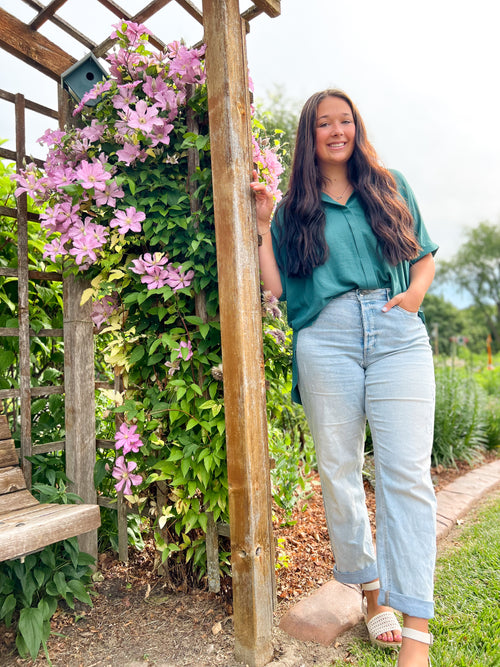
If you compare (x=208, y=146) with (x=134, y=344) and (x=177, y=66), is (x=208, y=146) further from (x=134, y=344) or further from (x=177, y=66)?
(x=134, y=344)

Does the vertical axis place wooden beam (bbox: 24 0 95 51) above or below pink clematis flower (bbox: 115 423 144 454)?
above

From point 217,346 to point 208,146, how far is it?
71cm

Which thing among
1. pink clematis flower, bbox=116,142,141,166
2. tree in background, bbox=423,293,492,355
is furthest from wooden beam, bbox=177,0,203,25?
tree in background, bbox=423,293,492,355

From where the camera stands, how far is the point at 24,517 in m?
1.60

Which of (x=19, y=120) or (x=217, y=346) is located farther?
(x=19, y=120)

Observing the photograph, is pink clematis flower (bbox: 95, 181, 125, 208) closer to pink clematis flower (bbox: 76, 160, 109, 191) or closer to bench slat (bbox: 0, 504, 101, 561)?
pink clematis flower (bbox: 76, 160, 109, 191)

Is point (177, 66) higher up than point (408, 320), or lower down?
higher up

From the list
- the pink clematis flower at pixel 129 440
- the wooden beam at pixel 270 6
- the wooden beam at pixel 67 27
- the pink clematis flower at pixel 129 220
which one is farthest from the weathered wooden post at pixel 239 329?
the wooden beam at pixel 67 27

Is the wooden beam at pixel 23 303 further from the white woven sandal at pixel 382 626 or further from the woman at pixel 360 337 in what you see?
the white woven sandal at pixel 382 626

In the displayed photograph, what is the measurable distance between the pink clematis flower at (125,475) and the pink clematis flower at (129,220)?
0.84 meters

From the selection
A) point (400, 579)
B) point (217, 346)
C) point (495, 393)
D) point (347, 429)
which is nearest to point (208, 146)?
point (217, 346)

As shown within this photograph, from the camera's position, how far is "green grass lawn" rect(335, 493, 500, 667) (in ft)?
5.06

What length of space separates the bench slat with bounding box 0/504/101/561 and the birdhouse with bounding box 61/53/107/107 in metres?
1.58

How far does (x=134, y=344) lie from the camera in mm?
1914
